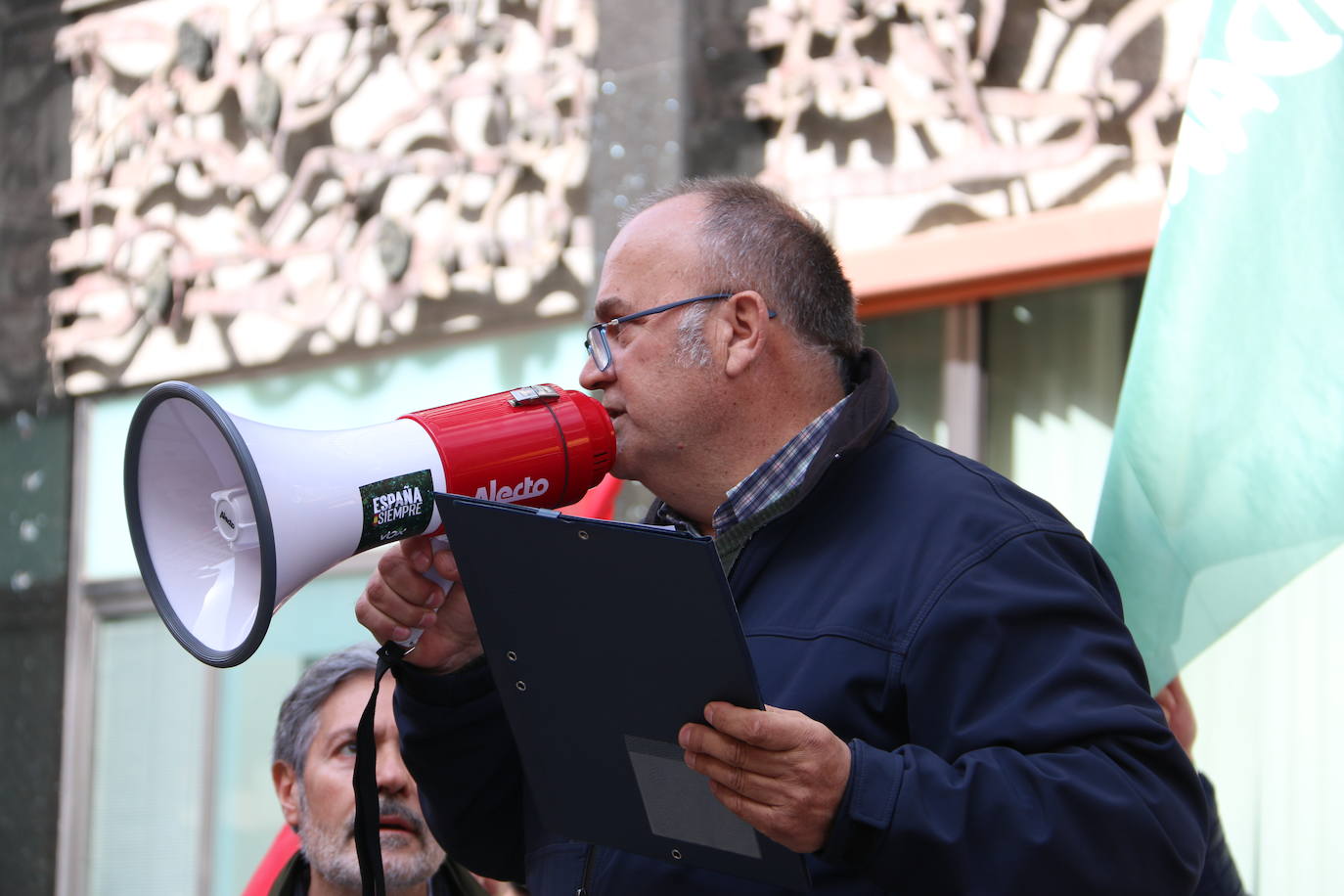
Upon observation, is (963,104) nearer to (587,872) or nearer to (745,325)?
(745,325)

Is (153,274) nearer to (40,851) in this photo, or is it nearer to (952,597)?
(40,851)

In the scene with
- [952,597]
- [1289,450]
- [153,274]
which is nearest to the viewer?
[952,597]

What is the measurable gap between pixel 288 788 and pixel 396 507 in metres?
1.92

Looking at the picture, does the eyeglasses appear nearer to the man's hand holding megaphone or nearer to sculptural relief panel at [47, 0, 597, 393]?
the man's hand holding megaphone

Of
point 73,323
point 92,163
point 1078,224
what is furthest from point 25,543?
point 1078,224

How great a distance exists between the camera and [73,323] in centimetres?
780

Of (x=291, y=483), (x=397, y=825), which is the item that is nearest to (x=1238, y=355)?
(x=291, y=483)

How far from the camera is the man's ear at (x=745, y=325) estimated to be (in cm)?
255

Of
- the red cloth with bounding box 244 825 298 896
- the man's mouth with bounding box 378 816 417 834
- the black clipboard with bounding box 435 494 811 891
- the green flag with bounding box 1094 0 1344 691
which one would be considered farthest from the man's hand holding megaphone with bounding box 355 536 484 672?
the red cloth with bounding box 244 825 298 896

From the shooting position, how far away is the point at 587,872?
2.28m

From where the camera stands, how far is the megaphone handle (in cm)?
233

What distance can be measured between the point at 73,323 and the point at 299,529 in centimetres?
611

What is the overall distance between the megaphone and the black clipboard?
0.25m

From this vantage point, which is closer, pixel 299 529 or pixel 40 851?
pixel 299 529
